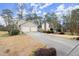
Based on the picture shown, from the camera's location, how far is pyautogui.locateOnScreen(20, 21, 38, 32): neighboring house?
5.87 feet

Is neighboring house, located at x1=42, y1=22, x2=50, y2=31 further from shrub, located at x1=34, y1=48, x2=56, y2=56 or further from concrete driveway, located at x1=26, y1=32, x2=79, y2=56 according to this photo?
shrub, located at x1=34, y1=48, x2=56, y2=56

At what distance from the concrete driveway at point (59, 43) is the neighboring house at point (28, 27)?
0.10ft

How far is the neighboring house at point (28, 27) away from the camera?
5.87 feet

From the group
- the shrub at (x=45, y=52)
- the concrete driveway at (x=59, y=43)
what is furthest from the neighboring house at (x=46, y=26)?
the shrub at (x=45, y=52)

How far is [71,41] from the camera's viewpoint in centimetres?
179

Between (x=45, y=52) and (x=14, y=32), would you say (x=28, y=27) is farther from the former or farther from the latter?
(x=45, y=52)

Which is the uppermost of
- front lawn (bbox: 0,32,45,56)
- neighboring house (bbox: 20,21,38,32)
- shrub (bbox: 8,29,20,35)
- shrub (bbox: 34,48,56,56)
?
neighboring house (bbox: 20,21,38,32)

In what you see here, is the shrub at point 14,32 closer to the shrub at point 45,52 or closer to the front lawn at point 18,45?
the front lawn at point 18,45

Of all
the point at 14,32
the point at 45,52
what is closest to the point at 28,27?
the point at 14,32

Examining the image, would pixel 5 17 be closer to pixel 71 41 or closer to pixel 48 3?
pixel 48 3

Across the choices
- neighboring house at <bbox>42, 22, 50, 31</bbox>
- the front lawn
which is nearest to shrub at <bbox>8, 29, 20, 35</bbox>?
the front lawn

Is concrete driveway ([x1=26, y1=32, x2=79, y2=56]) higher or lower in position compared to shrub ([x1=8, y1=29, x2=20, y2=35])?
lower

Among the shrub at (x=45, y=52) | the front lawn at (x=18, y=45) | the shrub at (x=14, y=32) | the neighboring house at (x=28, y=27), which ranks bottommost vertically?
the shrub at (x=45, y=52)

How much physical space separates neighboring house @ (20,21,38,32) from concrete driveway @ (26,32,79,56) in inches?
1.2
